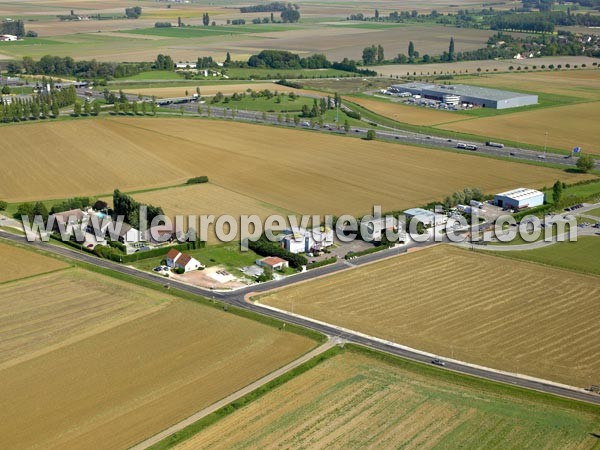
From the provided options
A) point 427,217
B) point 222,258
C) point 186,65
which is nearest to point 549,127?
point 427,217

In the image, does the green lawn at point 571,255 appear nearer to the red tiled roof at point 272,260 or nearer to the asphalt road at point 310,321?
the asphalt road at point 310,321

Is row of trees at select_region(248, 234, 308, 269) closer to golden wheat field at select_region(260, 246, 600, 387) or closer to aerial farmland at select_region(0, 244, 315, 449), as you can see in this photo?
golden wheat field at select_region(260, 246, 600, 387)

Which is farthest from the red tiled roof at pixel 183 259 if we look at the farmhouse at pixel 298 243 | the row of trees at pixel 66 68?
the row of trees at pixel 66 68

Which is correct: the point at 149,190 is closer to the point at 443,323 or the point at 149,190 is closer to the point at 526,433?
the point at 443,323

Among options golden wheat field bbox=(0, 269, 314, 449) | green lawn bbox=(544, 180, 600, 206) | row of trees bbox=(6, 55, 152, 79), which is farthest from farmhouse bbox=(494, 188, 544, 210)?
row of trees bbox=(6, 55, 152, 79)

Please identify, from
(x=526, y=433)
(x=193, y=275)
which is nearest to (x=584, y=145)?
(x=193, y=275)

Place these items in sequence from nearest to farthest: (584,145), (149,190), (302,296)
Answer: (302,296)
(149,190)
(584,145)

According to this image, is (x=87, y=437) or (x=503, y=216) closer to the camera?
(x=87, y=437)

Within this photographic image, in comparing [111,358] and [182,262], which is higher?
[182,262]

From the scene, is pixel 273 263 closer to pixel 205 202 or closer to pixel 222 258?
pixel 222 258
